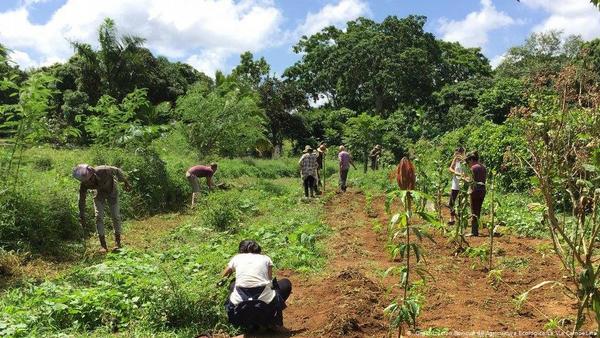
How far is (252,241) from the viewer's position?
18.6 feet

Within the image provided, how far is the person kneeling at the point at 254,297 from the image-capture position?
4930mm

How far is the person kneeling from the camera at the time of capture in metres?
4.93

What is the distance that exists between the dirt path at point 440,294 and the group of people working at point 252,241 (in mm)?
357

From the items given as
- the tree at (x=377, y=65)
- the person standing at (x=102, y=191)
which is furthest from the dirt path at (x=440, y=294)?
the tree at (x=377, y=65)

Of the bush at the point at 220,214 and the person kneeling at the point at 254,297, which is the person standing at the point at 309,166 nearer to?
the bush at the point at 220,214

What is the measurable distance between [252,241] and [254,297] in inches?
32.2

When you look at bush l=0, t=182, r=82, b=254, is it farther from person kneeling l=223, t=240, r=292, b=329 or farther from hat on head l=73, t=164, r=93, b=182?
person kneeling l=223, t=240, r=292, b=329

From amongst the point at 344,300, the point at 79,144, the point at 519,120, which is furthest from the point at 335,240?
the point at 79,144

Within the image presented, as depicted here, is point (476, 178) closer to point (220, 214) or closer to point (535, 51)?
point (220, 214)

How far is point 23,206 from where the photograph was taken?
8242 millimetres

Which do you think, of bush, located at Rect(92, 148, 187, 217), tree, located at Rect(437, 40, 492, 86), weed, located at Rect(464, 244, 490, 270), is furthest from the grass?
tree, located at Rect(437, 40, 492, 86)

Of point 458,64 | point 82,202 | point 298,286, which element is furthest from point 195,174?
point 458,64

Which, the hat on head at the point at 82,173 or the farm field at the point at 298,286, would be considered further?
the hat on head at the point at 82,173

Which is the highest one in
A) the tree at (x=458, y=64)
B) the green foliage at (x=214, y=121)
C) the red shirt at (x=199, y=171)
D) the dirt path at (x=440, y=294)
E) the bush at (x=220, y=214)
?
the tree at (x=458, y=64)
